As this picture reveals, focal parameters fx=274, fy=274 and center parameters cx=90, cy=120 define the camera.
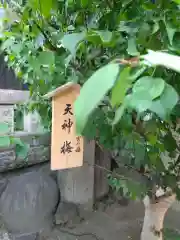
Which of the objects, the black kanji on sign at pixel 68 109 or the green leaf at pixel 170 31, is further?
the black kanji on sign at pixel 68 109

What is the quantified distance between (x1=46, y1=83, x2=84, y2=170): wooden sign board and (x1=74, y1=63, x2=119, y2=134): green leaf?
51 cm

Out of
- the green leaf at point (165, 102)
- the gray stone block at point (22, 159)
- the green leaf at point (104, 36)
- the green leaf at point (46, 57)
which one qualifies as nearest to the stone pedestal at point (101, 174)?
the gray stone block at point (22, 159)

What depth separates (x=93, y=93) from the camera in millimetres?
253

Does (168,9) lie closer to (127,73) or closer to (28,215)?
(127,73)

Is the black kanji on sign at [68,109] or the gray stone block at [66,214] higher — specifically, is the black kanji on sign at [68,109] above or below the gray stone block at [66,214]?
above

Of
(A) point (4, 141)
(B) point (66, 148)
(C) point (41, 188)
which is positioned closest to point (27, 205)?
(C) point (41, 188)

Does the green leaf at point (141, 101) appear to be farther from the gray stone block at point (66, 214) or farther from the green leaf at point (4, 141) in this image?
the gray stone block at point (66, 214)

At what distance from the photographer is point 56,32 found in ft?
2.44

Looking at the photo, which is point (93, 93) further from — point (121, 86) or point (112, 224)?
point (112, 224)

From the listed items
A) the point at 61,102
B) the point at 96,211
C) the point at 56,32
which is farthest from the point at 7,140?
the point at 96,211

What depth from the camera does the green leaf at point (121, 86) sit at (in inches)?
11.2

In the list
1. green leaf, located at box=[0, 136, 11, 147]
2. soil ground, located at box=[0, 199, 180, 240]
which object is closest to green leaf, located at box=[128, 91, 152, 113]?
green leaf, located at box=[0, 136, 11, 147]

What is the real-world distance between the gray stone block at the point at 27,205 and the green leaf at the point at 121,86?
6.12 feet

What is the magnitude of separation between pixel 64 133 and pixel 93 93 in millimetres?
622
